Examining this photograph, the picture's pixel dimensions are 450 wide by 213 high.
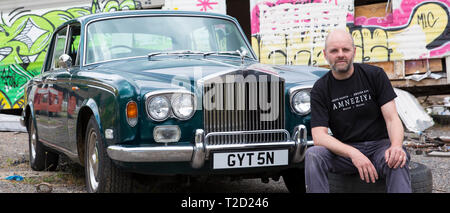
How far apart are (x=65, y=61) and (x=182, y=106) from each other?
1758 mm

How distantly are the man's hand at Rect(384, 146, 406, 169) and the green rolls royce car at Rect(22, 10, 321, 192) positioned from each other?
91 cm

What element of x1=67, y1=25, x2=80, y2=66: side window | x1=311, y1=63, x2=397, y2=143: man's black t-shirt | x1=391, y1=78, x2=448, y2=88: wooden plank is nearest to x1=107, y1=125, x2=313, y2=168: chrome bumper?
x1=311, y1=63, x2=397, y2=143: man's black t-shirt

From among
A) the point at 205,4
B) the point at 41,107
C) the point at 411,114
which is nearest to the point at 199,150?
the point at 41,107

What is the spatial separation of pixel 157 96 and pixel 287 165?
1.06 m

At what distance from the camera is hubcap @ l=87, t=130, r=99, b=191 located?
4.45m

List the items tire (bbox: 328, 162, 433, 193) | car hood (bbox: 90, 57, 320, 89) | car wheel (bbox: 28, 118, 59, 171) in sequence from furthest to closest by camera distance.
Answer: car wheel (bbox: 28, 118, 59, 171) < car hood (bbox: 90, 57, 320, 89) < tire (bbox: 328, 162, 433, 193)

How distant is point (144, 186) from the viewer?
15.5ft

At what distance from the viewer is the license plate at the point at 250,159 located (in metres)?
3.92

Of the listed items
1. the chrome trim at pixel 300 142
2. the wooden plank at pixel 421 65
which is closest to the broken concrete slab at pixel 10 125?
the wooden plank at pixel 421 65

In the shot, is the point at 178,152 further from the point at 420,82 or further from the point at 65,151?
the point at 420,82

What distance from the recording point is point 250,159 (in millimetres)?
3977

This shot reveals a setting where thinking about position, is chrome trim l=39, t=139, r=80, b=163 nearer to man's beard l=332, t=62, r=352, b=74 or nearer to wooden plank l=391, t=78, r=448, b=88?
man's beard l=332, t=62, r=352, b=74

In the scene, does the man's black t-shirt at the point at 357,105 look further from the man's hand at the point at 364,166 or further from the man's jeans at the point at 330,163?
the man's hand at the point at 364,166
